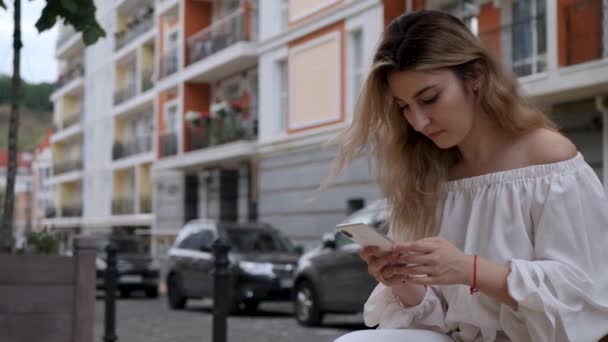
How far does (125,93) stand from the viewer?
45.2m

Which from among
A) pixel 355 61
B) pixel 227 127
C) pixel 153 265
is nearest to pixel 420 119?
pixel 355 61

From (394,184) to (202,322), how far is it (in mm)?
12704

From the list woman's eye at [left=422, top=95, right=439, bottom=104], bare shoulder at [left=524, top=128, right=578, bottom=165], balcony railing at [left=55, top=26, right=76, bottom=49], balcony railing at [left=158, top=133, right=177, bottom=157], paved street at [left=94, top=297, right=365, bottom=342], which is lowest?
paved street at [left=94, top=297, right=365, bottom=342]

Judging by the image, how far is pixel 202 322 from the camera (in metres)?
15.0

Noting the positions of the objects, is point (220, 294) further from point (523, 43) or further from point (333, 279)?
point (523, 43)

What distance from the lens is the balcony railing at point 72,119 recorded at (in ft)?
184

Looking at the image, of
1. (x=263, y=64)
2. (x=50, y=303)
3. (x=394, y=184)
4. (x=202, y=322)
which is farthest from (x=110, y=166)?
(x=394, y=184)

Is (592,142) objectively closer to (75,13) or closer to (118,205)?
(75,13)

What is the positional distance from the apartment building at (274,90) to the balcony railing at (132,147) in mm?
77

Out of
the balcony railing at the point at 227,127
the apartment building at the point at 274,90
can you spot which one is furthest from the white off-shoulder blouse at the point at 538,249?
the balcony railing at the point at 227,127

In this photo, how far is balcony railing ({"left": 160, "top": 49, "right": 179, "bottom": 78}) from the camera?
3400 cm

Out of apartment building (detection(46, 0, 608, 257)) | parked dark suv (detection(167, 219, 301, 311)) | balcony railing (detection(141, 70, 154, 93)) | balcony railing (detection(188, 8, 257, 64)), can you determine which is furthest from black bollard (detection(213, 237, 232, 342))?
balcony railing (detection(141, 70, 154, 93))

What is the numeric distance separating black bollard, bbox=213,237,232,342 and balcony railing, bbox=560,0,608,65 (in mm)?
9715

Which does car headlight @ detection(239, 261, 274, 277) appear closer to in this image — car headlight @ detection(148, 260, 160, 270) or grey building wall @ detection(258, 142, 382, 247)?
grey building wall @ detection(258, 142, 382, 247)
